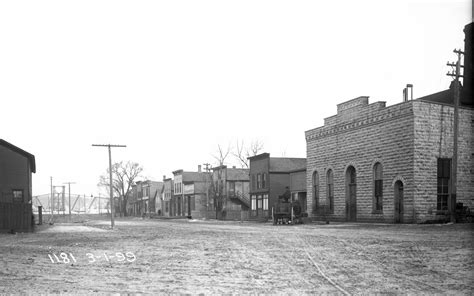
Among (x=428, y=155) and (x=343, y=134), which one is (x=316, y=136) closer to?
(x=343, y=134)

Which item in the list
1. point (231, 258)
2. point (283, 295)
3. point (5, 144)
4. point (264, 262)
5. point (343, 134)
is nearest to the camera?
point (283, 295)

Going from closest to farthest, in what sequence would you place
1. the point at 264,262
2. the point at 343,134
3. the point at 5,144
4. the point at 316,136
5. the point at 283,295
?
the point at 283,295 → the point at 264,262 → the point at 5,144 → the point at 343,134 → the point at 316,136

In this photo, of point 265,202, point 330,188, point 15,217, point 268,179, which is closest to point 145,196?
point 265,202

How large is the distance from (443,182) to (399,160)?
301 cm

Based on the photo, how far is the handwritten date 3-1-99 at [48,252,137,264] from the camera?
13320 millimetres

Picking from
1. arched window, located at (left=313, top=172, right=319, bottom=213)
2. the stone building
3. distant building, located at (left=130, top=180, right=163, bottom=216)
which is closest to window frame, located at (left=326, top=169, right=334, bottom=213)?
the stone building

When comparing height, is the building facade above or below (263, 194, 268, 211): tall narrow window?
above

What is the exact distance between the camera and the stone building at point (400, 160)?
1211 inches

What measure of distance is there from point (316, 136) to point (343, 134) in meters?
4.32

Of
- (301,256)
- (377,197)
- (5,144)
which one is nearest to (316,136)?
(377,197)

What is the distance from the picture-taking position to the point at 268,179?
55.3m

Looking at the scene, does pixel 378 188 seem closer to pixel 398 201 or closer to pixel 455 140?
pixel 398 201

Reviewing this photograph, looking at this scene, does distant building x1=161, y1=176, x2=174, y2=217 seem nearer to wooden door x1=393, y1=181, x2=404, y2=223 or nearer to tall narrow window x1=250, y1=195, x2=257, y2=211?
tall narrow window x1=250, y1=195, x2=257, y2=211

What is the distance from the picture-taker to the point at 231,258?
13.8m
